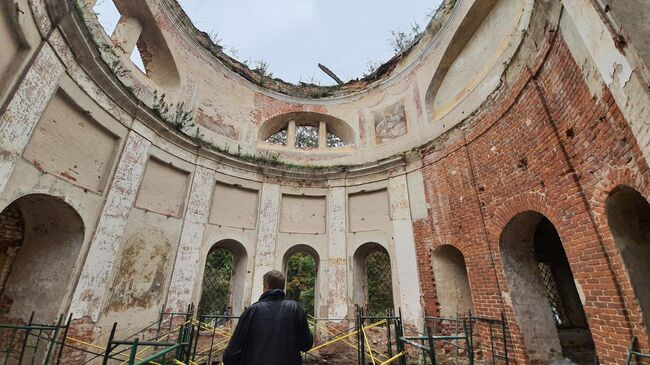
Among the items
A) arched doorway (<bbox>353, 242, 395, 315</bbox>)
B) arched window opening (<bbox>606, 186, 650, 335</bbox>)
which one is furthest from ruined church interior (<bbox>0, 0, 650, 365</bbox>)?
arched doorway (<bbox>353, 242, 395, 315</bbox>)

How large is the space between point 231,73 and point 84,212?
24.8ft

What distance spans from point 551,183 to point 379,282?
1041 centimetres

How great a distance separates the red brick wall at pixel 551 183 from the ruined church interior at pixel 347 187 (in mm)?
35

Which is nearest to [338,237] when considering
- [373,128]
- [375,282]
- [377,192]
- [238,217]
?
[377,192]

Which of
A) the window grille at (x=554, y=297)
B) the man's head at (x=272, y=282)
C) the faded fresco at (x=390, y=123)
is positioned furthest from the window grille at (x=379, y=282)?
the man's head at (x=272, y=282)

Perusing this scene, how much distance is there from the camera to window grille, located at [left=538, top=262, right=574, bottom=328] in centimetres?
823

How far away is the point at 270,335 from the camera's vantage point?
256cm

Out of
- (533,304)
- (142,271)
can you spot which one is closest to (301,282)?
(142,271)

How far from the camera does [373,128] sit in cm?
1171

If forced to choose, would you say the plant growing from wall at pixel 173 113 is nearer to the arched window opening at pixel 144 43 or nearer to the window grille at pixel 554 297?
the arched window opening at pixel 144 43

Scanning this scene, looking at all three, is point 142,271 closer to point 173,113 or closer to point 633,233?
point 173,113

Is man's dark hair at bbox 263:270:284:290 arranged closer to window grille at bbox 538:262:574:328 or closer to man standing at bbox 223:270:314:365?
man standing at bbox 223:270:314:365

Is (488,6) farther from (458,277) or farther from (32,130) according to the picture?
(32,130)

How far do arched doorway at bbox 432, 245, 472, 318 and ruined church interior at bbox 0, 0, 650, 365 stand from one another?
2.0 inches
